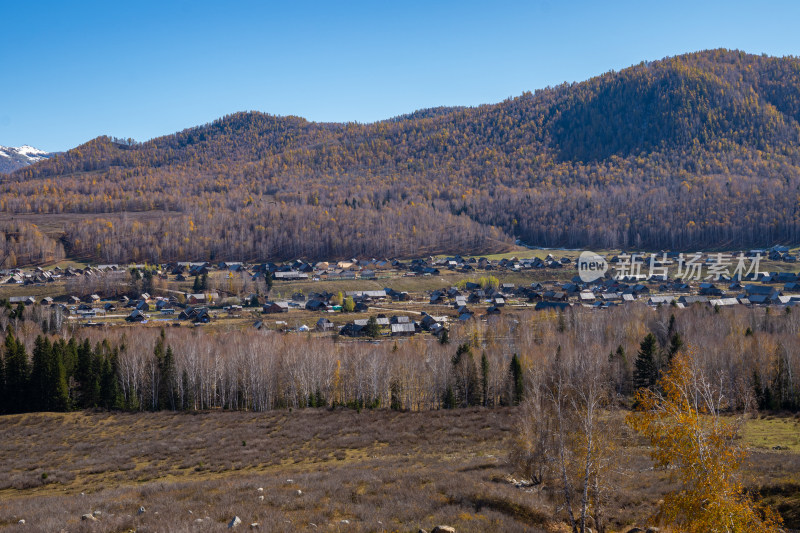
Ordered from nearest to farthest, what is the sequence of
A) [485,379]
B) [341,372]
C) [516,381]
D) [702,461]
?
[702,461], [516,381], [485,379], [341,372]

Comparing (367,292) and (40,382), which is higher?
(367,292)

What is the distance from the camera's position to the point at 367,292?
10431 centimetres

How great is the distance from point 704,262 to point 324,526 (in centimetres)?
13142

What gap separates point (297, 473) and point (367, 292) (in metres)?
79.3

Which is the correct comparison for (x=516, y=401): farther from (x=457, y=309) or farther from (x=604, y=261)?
(x=604, y=261)

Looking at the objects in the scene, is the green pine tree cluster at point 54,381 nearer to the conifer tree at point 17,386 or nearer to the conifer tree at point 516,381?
the conifer tree at point 17,386

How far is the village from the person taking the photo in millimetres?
80125

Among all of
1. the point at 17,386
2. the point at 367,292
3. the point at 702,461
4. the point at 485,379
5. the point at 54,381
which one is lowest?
the point at 485,379

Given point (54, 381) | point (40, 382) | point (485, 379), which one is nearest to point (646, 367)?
point (485, 379)

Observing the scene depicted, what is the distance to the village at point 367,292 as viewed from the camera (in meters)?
80.1

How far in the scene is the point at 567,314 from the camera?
74.3m

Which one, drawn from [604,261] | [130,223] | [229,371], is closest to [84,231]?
[130,223]

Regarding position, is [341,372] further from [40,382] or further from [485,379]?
[40,382]

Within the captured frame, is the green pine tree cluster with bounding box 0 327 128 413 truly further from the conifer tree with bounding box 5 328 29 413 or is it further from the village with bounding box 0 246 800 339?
the village with bounding box 0 246 800 339
